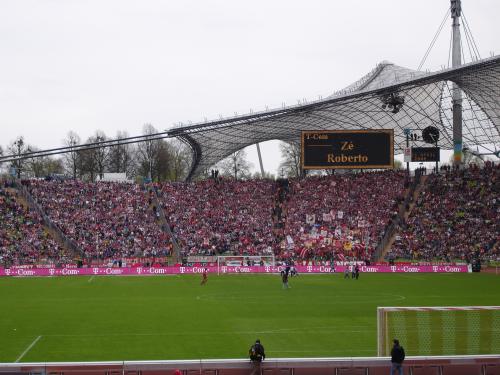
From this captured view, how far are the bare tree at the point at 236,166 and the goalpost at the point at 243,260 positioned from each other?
50.3 meters

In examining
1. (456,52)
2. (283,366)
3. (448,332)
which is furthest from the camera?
(456,52)

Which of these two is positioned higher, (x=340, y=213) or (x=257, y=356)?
(x=340, y=213)

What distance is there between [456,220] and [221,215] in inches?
1024

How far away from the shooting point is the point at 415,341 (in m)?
24.9

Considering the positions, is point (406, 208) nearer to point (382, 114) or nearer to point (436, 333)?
point (382, 114)

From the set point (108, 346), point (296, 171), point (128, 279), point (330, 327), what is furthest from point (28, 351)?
point (296, 171)

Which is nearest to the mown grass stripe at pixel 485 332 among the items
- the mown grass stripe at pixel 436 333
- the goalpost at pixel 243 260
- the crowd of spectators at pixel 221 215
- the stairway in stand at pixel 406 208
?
the mown grass stripe at pixel 436 333

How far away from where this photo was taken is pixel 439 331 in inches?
1059

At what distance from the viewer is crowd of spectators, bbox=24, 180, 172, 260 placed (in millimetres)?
70062

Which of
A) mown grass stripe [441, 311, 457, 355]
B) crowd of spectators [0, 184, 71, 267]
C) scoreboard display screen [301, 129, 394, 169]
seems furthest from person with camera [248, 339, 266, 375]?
scoreboard display screen [301, 129, 394, 169]

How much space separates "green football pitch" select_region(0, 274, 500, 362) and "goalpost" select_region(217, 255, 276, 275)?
34.7 feet

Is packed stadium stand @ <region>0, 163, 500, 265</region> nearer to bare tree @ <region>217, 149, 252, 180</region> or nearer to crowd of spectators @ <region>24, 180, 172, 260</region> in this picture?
crowd of spectators @ <region>24, 180, 172, 260</region>

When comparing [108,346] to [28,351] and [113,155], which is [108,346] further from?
[113,155]

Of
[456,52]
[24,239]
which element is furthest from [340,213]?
[24,239]
